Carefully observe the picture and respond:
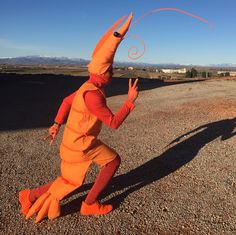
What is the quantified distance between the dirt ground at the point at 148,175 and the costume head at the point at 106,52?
197cm

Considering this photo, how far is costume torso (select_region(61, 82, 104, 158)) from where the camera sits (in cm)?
457

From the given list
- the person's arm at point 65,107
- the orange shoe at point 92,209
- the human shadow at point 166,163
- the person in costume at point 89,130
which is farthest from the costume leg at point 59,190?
the person's arm at point 65,107

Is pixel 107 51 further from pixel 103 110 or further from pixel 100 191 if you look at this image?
pixel 100 191

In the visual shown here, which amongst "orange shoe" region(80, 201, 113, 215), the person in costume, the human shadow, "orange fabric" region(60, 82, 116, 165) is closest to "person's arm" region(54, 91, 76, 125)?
the person in costume

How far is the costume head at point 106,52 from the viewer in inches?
175

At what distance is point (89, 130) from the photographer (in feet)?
15.2

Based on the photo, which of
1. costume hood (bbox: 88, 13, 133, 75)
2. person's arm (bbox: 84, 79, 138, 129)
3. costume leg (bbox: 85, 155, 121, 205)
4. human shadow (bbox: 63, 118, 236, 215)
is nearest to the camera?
person's arm (bbox: 84, 79, 138, 129)

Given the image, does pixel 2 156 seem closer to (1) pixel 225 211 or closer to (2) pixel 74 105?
(2) pixel 74 105

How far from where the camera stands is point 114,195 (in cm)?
579

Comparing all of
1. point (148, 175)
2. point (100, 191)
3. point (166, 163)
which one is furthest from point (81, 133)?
point (166, 163)

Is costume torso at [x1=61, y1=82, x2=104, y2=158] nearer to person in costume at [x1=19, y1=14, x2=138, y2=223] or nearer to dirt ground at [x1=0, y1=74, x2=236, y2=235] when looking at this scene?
person in costume at [x1=19, y1=14, x2=138, y2=223]

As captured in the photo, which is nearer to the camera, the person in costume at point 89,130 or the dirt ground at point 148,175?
the person in costume at point 89,130

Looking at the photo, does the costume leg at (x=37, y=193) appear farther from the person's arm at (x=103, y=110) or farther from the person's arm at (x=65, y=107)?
the person's arm at (x=103, y=110)

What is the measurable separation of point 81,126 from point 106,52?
0.95m
